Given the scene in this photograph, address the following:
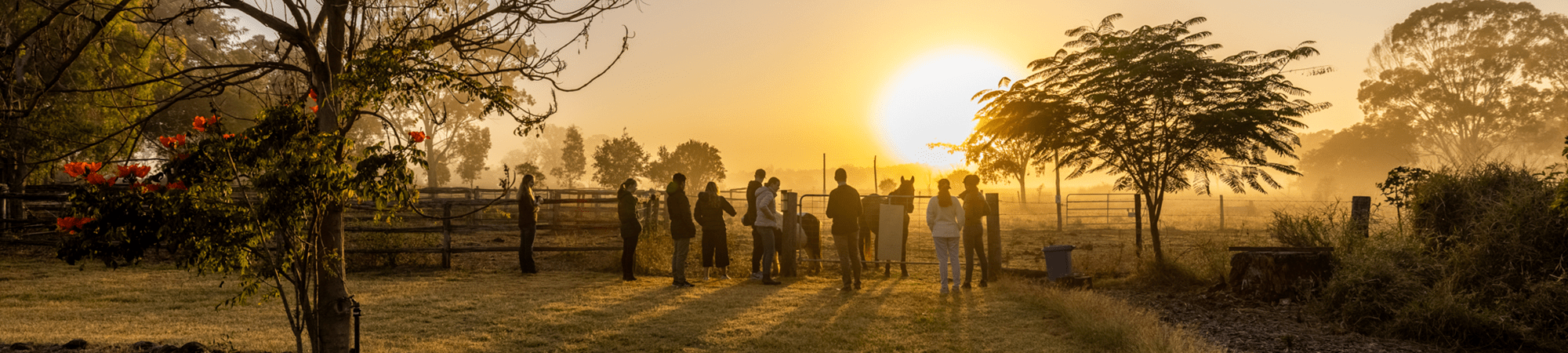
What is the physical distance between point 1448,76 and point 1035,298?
50.8m

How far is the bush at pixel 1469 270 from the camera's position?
20.9ft

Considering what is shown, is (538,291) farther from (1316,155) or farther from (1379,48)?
(1316,155)

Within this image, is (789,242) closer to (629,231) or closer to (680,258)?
(680,258)

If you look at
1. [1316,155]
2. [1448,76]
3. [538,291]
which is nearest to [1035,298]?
[538,291]

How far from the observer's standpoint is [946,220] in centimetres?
916

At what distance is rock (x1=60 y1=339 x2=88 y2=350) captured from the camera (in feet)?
17.4

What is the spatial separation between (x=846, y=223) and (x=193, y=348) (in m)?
6.52

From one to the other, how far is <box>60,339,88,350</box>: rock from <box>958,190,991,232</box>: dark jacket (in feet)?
28.2

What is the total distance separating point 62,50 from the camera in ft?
12.5

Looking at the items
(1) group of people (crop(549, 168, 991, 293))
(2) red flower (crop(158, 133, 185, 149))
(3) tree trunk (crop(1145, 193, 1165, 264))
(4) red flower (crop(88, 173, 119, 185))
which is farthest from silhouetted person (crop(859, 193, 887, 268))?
(4) red flower (crop(88, 173, 119, 185))

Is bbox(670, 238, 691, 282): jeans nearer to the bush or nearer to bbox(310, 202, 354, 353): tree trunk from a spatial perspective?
bbox(310, 202, 354, 353): tree trunk

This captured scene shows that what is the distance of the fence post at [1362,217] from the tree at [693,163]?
52.8m

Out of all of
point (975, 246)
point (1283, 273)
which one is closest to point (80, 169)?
point (975, 246)

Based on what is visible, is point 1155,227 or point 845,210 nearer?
point 845,210
